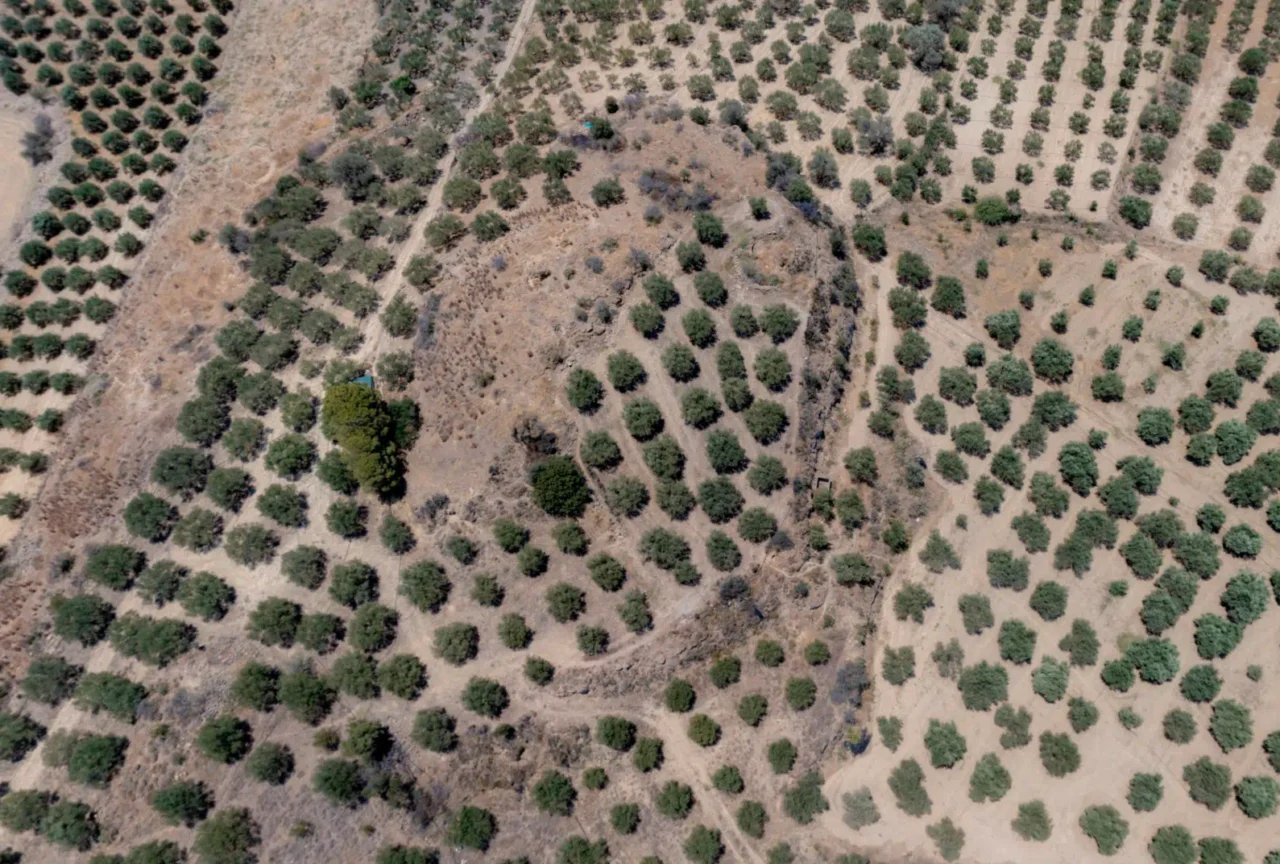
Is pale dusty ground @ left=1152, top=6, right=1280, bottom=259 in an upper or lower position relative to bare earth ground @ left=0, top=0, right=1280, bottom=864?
upper

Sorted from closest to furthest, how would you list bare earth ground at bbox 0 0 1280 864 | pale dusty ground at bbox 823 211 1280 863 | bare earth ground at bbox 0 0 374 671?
bare earth ground at bbox 0 0 1280 864 < pale dusty ground at bbox 823 211 1280 863 < bare earth ground at bbox 0 0 374 671

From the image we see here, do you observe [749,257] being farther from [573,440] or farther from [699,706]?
[699,706]

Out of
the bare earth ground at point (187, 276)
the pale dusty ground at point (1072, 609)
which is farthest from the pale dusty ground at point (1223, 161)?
the bare earth ground at point (187, 276)

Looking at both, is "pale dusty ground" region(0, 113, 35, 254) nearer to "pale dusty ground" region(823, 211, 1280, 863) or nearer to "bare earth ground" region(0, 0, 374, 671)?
"bare earth ground" region(0, 0, 374, 671)

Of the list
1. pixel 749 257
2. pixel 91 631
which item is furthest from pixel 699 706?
pixel 91 631

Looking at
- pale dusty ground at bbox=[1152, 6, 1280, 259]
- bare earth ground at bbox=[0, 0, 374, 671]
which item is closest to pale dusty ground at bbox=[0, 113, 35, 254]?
bare earth ground at bbox=[0, 0, 374, 671]

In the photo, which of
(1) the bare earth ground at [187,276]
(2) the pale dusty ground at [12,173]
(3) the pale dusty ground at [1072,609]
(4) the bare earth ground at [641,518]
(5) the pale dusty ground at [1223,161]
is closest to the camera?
(4) the bare earth ground at [641,518]

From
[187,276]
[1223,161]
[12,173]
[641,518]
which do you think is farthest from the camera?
[1223,161]

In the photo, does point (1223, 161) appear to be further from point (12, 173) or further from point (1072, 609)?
point (12, 173)

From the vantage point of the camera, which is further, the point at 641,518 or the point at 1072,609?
the point at 1072,609

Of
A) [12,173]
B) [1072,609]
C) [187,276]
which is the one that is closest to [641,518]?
[1072,609]

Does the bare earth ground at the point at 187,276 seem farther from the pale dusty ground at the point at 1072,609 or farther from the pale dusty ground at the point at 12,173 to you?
the pale dusty ground at the point at 1072,609
